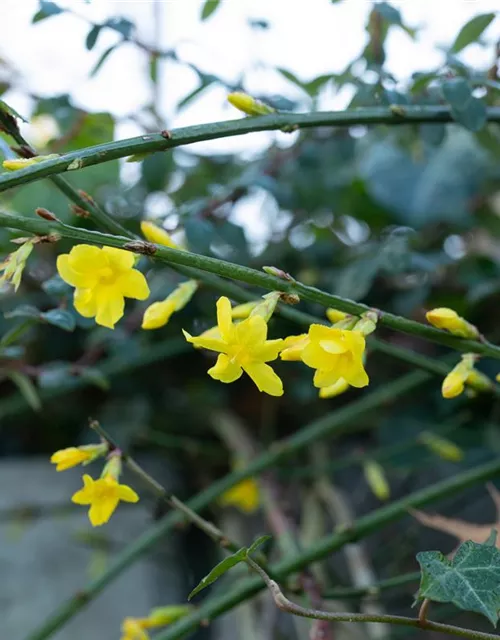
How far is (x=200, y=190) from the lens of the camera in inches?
43.1

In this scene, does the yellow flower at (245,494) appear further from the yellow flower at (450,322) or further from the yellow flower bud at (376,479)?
the yellow flower at (450,322)

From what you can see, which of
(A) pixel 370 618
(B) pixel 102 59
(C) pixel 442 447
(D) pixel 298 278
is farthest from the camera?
(D) pixel 298 278

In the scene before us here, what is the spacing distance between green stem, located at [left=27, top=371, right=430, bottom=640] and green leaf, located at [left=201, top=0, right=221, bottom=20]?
439 millimetres

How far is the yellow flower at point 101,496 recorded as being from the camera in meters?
0.48

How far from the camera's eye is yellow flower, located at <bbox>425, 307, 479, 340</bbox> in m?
0.46

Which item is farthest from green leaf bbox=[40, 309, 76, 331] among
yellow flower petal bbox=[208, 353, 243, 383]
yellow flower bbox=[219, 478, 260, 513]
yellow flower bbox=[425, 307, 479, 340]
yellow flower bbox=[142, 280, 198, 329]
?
yellow flower bbox=[219, 478, 260, 513]

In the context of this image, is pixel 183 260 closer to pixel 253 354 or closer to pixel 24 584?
pixel 253 354

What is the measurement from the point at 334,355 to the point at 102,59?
435 mm

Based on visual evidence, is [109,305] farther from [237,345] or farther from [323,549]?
[323,549]

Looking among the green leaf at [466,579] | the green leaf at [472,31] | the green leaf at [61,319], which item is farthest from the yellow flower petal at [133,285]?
the green leaf at [472,31]

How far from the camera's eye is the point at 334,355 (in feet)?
1.36

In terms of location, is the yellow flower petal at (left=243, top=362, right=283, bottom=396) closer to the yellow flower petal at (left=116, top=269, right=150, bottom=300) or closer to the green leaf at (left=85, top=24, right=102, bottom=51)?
the yellow flower petal at (left=116, top=269, right=150, bottom=300)

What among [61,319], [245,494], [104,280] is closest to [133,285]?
[104,280]

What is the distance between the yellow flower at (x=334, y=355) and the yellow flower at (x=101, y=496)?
170mm
